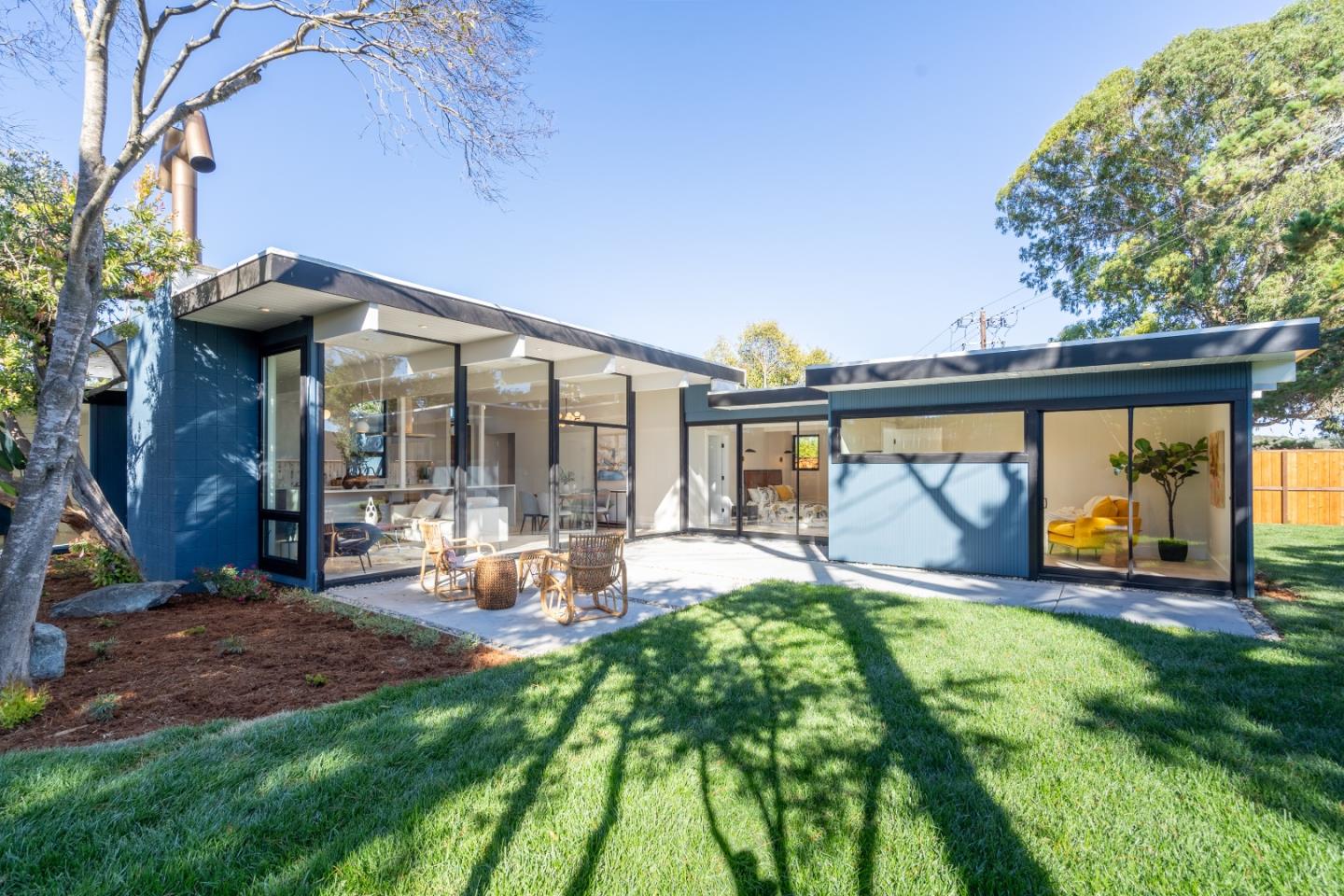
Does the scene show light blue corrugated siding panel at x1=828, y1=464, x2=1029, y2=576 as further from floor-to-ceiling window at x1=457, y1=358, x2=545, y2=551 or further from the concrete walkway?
floor-to-ceiling window at x1=457, y1=358, x2=545, y2=551

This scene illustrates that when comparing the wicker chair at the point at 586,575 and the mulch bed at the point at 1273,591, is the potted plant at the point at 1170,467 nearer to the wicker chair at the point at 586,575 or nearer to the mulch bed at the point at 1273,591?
the mulch bed at the point at 1273,591

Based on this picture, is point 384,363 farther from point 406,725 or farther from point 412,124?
point 406,725

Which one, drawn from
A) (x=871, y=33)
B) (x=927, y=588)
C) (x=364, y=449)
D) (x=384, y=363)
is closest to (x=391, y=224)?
(x=384, y=363)

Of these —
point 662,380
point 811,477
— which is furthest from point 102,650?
point 811,477

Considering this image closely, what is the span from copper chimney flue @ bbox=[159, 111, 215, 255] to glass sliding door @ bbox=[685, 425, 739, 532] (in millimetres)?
8813

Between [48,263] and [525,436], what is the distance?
5371 mm

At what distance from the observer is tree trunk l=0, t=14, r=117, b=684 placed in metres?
3.69

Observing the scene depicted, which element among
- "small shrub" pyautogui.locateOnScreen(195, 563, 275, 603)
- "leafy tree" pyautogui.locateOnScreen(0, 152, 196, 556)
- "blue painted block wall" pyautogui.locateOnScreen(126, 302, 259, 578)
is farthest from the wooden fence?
"leafy tree" pyautogui.locateOnScreen(0, 152, 196, 556)

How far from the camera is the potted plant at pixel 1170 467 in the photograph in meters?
8.25

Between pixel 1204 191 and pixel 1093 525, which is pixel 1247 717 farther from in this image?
pixel 1204 191

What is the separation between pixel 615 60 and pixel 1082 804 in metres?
9.81

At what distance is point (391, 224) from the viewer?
372 inches

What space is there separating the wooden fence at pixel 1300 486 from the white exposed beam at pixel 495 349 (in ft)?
51.2

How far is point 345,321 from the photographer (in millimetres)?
6289
